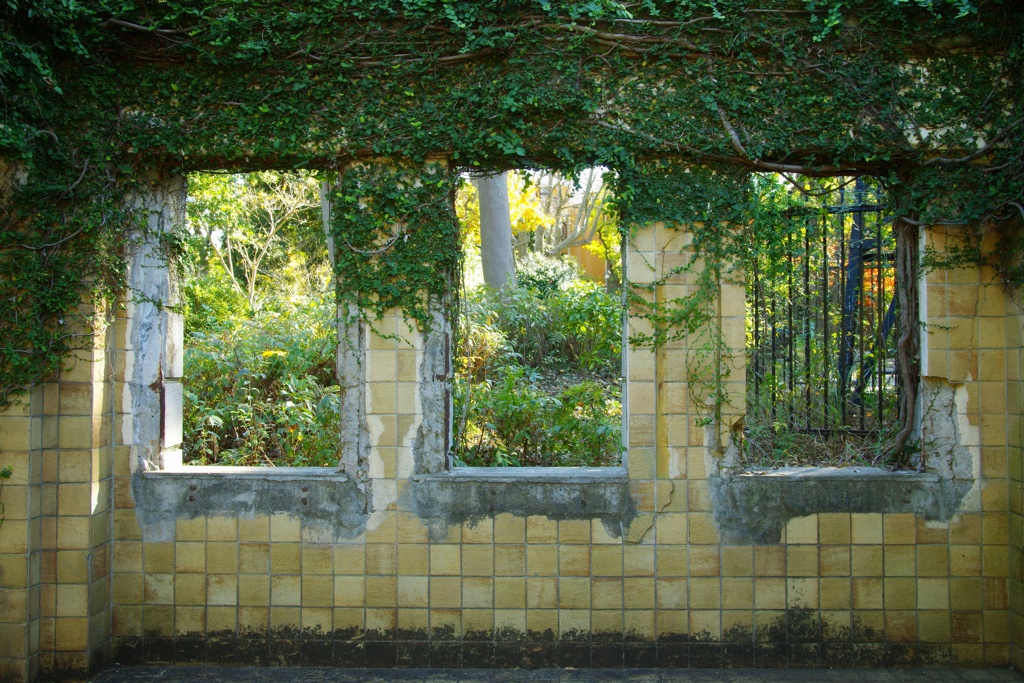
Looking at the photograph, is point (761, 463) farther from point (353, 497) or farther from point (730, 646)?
point (353, 497)

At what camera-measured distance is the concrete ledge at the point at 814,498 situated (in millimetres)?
4242

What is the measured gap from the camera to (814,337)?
5.46 metres

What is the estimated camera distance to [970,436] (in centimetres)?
425

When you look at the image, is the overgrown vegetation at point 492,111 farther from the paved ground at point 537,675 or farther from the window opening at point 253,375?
the paved ground at point 537,675

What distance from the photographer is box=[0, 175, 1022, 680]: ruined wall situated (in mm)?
4230

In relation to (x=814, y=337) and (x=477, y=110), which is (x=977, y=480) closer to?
(x=814, y=337)

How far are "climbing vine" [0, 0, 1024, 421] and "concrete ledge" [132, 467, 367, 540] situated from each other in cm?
95

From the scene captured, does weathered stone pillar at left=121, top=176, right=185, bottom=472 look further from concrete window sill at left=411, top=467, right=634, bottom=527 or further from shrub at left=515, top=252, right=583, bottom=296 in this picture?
shrub at left=515, top=252, right=583, bottom=296

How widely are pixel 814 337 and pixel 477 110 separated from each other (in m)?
3.03

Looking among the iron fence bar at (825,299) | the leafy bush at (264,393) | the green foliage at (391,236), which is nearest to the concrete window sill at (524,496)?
the green foliage at (391,236)

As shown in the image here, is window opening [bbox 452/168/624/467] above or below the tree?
below

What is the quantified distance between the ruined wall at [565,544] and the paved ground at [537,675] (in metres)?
0.06

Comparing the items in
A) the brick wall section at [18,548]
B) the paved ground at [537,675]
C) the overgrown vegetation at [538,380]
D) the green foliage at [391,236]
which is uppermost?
the green foliage at [391,236]

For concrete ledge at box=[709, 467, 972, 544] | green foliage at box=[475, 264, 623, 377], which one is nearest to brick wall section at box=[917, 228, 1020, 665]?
concrete ledge at box=[709, 467, 972, 544]
